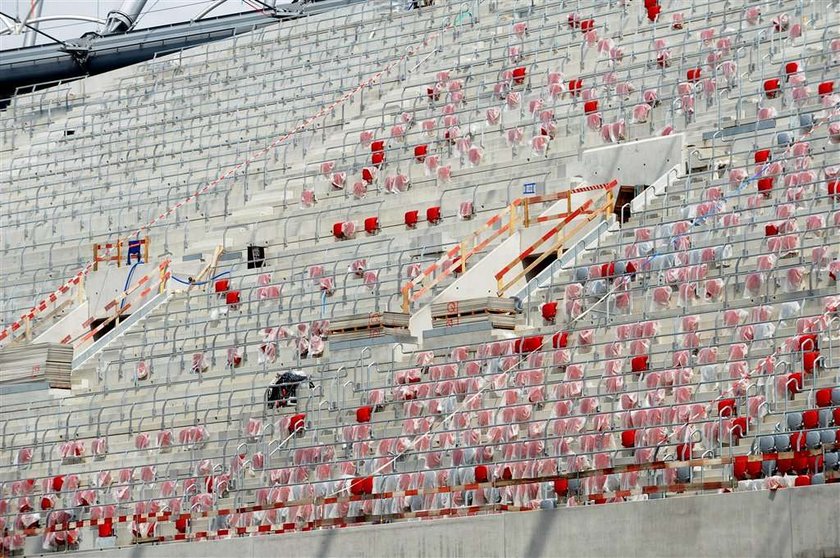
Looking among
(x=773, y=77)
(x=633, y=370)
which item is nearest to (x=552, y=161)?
(x=773, y=77)

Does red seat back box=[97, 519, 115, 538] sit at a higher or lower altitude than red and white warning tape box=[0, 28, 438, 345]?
lower

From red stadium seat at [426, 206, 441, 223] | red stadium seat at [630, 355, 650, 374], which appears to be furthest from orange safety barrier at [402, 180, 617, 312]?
red stadium seat at [630, 355, 650, 374]

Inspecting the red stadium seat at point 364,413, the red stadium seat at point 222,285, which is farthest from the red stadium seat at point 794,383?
the red stadium seat at point 222,285

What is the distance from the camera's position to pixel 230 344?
27188 millimetres

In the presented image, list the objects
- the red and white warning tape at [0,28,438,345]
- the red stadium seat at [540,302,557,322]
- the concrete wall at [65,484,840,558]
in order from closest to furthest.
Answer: the concrete wall at [65,484,840,558] → the red stadium seat at [540,302,557,322] → the red and white warning tape at [0,28,438,345]

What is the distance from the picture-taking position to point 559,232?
84.9 ft

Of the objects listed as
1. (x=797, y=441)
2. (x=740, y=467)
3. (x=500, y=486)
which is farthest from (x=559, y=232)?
(x=797, y=441)

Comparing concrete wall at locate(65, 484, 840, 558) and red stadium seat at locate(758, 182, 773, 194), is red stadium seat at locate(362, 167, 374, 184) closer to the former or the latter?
red stadium seat at locate(758, 182, 773, 194)

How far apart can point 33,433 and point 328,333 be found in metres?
5.14

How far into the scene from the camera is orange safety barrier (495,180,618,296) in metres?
25.5

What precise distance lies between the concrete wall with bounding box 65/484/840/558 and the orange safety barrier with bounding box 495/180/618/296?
578 cm

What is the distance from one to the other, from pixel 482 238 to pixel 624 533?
987 centimetres

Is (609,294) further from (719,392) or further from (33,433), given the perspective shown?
(33,433)

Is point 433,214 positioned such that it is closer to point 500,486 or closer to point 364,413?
point 364,413
